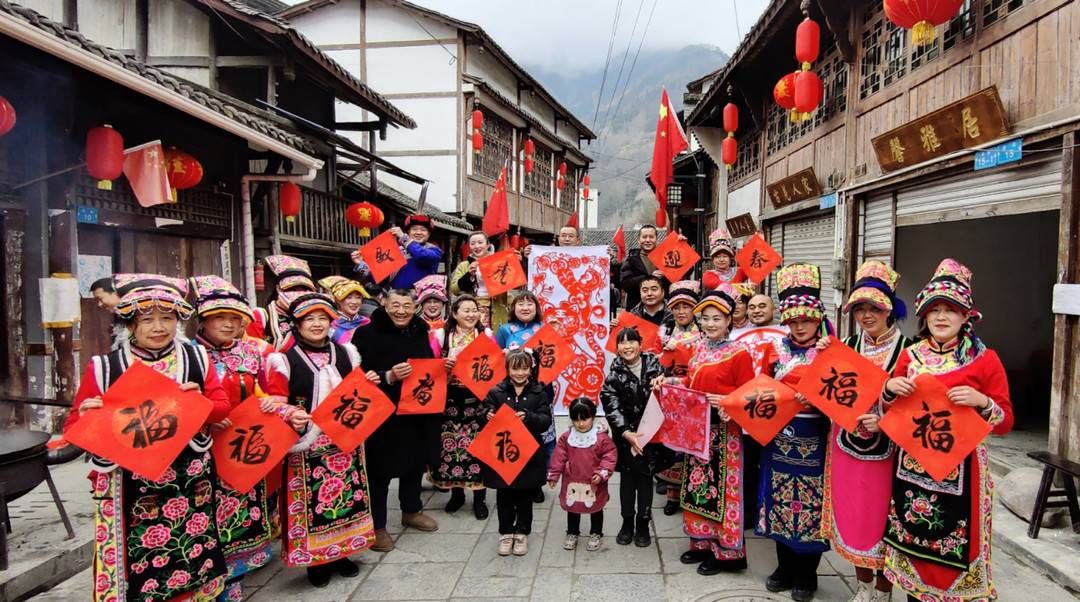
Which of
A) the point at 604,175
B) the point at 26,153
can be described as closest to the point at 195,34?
the point at 26,153

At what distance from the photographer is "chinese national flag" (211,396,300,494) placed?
140 inches

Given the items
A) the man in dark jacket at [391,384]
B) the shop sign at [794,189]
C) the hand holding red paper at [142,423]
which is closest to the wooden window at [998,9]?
the shop sign at [794,189]

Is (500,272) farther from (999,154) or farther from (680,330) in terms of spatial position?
→ (999,154)

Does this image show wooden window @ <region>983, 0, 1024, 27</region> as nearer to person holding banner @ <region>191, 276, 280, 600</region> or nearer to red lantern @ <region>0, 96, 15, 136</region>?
person holding banner @ <region>191, 276, 280, 600</region>

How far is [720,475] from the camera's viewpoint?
→ 4.23 m

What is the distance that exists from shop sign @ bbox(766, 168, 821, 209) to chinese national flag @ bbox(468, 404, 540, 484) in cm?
817

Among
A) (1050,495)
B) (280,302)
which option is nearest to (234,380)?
(280,302)

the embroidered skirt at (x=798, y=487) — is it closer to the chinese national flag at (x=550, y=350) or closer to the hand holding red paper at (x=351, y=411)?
the chinese national flag at (x=550, y=350)

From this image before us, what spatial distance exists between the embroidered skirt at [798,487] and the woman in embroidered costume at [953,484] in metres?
0.54

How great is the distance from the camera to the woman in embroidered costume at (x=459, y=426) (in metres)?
5.34

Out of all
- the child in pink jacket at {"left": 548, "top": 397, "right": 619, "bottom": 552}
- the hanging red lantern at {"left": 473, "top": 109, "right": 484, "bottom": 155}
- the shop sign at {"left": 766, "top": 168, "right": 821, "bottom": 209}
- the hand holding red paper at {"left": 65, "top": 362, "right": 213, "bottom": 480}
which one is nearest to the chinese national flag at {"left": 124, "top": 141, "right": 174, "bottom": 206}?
the hand holding red paper at {"left": 65, "top": 362, "right": 213, "bottom": 480}

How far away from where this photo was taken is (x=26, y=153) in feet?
19.4

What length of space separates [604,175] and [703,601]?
102135mm

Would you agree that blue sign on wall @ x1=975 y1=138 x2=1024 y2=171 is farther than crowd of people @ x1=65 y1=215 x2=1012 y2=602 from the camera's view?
Yes
